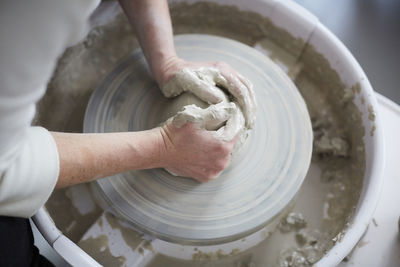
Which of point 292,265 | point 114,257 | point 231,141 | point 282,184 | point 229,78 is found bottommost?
point 114,257

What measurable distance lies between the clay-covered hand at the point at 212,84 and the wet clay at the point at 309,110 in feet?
1.64

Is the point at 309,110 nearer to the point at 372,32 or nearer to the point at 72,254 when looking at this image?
the point at 372,32

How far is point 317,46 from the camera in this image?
170 cm

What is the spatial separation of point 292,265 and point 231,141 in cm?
55

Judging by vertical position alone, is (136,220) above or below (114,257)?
above

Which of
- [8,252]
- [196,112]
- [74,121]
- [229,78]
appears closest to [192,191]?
[196,112]

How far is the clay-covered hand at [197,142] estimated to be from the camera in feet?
3.72

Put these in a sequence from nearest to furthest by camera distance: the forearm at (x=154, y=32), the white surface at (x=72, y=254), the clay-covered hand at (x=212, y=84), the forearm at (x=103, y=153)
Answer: the forearm at (x=103, y=153) → the white surface at (x=72, y=254) → the clay-covered hand at (x=212, y=84) → the forearm at (x=154, y=32)

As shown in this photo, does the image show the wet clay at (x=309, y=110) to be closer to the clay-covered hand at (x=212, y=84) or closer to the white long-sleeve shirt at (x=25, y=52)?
the clay-covered hand at (x=212, y=84)

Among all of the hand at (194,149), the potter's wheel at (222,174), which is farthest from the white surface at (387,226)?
the hand at (194,149)

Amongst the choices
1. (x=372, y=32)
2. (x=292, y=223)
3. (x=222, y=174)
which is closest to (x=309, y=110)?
(x=292, y=223)

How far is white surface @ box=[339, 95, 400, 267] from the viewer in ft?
4.76

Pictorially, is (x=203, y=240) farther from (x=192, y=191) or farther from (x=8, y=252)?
(x=8, y=252)

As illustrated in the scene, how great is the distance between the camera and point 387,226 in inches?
59.5
